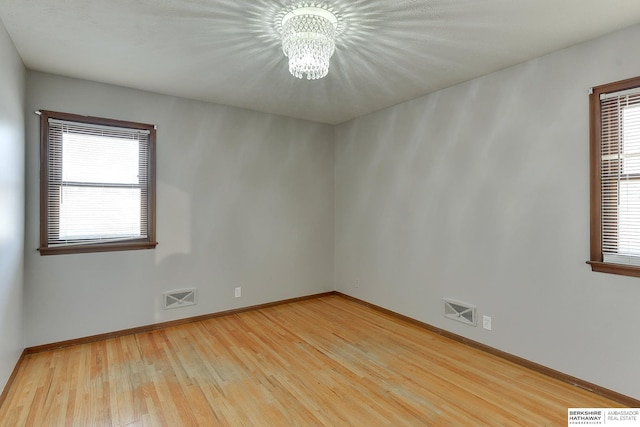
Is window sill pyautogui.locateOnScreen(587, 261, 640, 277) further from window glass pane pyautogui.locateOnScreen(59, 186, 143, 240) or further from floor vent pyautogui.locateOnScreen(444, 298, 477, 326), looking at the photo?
window glass pane pyautogui.locateOnScreen(59, 186, 143, 240)

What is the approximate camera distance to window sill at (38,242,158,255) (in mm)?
3086

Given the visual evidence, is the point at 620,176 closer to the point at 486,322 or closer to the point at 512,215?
the point at 512,215

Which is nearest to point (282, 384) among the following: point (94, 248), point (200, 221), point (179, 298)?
point (179, 298)

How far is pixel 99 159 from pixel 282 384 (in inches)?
112

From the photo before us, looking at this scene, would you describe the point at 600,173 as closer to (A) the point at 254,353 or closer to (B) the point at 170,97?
(A) the point at 254,353

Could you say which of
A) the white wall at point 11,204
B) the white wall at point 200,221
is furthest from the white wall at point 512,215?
the white wall at point 11,204

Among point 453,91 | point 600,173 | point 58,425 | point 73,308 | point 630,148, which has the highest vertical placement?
point 453,91

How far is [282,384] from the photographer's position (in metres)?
2.52

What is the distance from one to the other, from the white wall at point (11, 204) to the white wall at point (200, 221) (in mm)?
245

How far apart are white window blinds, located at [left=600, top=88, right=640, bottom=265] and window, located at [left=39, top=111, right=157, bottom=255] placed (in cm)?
413

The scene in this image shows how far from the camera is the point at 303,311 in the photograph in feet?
14.0

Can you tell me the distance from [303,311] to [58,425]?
2.65 meters

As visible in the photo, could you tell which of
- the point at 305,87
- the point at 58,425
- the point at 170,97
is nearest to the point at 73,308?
the point at 58,425

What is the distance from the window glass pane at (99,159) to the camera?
3.20 meters
